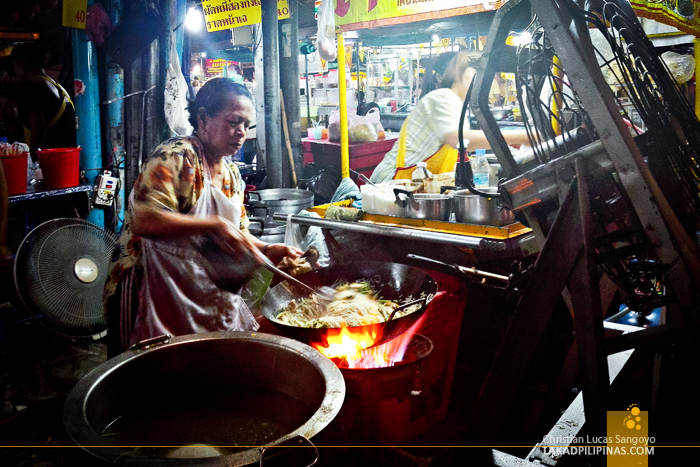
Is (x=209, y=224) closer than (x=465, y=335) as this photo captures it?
Yes

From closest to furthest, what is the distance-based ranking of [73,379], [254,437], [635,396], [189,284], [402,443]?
1. [254,437]
2. [402,443]
3. [189,284]
4. [635,396]
5. [73,379]

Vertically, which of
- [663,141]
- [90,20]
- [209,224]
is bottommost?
[209,224]

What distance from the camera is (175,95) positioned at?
5.10 meters

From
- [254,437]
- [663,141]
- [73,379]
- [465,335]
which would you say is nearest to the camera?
[254,437]

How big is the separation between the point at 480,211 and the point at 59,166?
4.00m

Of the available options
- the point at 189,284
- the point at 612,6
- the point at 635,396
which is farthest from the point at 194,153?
the point at 635,396

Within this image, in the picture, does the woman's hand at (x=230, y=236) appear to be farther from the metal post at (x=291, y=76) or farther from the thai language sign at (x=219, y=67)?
the thai language sign at (x=219, y=67)

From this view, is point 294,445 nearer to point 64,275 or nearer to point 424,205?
point 424,205

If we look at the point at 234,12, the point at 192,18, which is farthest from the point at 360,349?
the point at 192,18

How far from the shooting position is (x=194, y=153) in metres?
2.79

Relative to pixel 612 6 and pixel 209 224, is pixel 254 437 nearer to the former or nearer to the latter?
pixel 209 224

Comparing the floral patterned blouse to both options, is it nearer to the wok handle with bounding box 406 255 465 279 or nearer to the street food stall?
the wok handle with bounding box 406 255 465 279

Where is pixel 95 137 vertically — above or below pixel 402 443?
above

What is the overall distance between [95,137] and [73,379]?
8.14 ft
